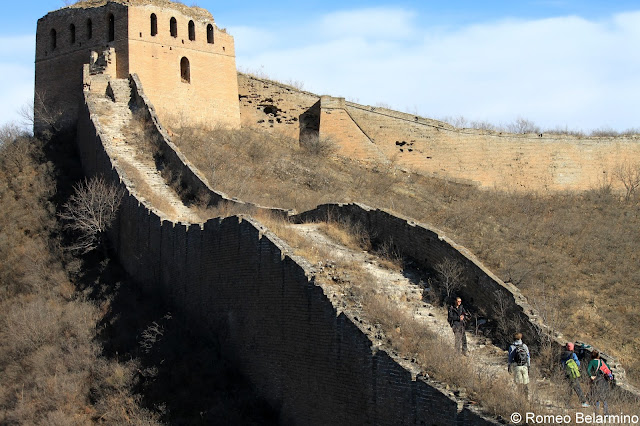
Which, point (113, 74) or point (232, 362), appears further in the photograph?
point (113, 74)

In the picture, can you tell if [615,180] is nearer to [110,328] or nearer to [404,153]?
[404,153]

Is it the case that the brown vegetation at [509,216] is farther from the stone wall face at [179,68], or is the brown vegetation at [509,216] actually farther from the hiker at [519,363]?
the hiker at [519,363]

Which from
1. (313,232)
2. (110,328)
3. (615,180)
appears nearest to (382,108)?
(615,180)

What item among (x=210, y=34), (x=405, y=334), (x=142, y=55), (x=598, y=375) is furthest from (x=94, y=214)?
(x=598, y=375)

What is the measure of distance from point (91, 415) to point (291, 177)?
12.1m

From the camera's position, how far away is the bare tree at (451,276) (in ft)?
50.1

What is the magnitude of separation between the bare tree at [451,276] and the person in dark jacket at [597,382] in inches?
135

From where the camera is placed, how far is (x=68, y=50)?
27281mm

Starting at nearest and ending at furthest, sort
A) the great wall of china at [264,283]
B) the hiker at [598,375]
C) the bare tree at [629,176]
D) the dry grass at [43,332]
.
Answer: the hiker at [598,375], the great wall of china at [264,283], the dry grass at [43,332], the bare tree at [629,176]

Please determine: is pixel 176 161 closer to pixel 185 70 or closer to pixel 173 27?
pixel 185 70

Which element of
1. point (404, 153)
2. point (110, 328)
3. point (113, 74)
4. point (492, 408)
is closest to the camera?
point (492, 408)

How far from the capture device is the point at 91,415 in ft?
50.9

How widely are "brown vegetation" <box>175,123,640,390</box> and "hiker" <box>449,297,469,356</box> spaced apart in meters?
3.38

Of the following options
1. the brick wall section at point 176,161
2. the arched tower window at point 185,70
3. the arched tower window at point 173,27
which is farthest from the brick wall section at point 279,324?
the arched tower window at point 173,27
